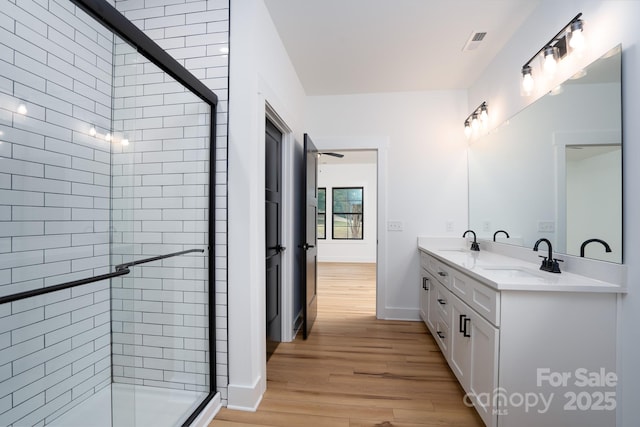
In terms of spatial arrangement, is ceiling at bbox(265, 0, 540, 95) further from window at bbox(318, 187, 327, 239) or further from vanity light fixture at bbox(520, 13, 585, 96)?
window at bbox(318, 187, 327, 239)

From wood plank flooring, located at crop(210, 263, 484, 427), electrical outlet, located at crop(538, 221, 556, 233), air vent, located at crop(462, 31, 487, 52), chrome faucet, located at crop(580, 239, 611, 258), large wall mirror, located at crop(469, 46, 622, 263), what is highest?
air vent, located at crop(462, 31, 487, 52)

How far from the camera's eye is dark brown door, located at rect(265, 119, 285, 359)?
2.42 metres

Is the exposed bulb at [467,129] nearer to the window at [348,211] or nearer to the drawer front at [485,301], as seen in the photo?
the drawer front at [485,301]

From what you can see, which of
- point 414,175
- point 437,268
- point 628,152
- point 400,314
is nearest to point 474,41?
point 414,175

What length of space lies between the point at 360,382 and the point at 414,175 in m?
2.33

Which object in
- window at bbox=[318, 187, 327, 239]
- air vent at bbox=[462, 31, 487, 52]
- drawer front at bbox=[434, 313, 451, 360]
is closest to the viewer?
drawer front at bbox=[434, 313, 451, 360]

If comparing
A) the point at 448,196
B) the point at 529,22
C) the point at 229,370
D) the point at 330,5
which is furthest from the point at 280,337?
the point at 529,22

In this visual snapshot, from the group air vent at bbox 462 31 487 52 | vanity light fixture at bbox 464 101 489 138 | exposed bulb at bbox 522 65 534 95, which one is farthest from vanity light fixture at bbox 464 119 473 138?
exposed bulb at bbox 522 65 534 95

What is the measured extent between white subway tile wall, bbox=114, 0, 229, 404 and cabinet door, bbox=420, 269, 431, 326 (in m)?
2.12

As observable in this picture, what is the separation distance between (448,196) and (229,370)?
2911 millimetres

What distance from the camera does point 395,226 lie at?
3387 mm

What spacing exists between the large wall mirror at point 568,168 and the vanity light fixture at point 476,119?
26 centimetres

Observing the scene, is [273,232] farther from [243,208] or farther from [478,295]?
[478,295]

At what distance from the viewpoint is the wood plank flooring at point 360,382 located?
5.54 feet
